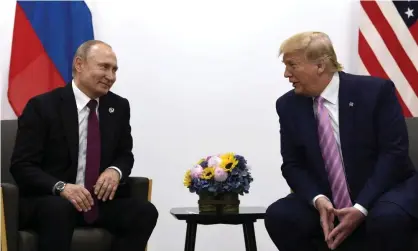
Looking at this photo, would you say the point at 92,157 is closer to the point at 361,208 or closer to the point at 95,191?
the point at 95,191

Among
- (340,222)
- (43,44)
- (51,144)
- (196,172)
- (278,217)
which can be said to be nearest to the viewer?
(340,222)

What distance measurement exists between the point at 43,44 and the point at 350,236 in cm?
272

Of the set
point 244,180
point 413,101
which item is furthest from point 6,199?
point 413,101

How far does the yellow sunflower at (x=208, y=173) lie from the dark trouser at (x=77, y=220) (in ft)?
1.09

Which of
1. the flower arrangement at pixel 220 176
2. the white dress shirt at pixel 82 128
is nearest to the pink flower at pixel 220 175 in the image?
the flower arrangement at pixel 220 176

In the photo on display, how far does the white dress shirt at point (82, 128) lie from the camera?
366cm

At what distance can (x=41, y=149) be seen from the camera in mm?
3582

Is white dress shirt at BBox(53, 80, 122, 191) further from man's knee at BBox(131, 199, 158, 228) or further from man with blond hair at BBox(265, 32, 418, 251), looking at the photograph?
man with blond hair at BBox(265, 32, 418, 251)

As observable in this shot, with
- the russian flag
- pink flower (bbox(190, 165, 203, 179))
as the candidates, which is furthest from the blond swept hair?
the russian flag

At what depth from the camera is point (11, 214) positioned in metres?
3.24

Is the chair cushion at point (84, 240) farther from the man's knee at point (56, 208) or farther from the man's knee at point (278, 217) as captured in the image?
the man's knee at point (278, 217)

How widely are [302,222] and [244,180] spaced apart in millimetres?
617

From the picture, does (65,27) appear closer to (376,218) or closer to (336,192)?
(336,192)

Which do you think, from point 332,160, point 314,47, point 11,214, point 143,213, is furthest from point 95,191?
point 314,47
